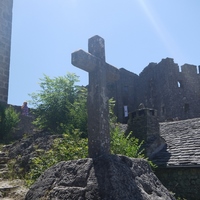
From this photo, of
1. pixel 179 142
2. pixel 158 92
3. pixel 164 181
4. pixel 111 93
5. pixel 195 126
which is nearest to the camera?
pixel 164 181

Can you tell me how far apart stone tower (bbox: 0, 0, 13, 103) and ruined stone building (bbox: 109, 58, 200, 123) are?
1564 cm

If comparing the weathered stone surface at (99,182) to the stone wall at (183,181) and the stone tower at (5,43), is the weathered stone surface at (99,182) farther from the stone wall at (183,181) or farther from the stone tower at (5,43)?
the stone tower at (5,43)

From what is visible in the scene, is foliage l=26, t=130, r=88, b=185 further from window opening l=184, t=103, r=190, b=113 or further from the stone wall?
window opening l=184, t=103, r=190, b=113

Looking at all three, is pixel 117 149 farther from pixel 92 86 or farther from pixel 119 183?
pixel 119 183

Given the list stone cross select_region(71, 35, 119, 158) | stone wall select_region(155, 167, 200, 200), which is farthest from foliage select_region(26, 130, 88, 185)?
stone wall select_region(155, 167, 200, 200)

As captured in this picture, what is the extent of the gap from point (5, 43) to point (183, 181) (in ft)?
33.6

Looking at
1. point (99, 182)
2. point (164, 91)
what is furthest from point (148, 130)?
point (164, 91)

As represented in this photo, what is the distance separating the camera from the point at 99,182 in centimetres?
289

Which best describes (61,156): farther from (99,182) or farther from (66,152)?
(99,182)

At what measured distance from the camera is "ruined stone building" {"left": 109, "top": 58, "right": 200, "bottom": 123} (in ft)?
85.7

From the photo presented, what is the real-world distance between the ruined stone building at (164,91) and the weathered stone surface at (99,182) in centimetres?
2174

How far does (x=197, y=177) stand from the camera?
8.28m

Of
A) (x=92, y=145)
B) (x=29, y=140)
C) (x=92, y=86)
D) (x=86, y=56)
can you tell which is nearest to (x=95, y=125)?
(x=92, y=145)

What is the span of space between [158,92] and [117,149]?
21395 millimetres
